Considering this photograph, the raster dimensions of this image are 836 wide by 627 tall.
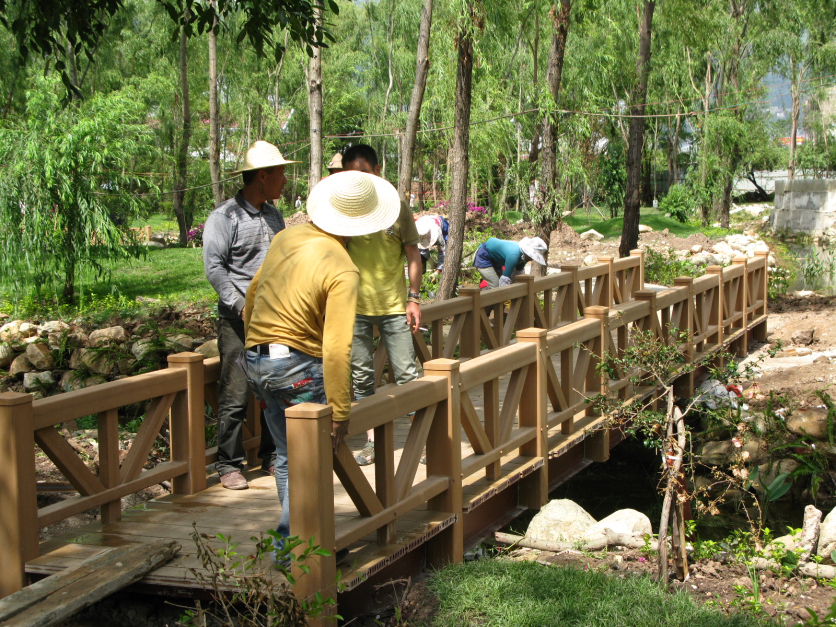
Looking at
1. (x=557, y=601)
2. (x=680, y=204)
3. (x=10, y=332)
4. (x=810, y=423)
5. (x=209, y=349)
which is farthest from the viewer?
(x=680, y=204)

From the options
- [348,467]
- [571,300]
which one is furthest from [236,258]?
[571,300]

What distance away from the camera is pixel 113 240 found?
12.2m

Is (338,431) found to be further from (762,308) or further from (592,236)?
(592,236)

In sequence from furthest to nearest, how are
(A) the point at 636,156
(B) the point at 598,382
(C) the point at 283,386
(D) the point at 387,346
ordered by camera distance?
1. (A) the point at 636,156
2. (B) the point at 598,382
3. (D) the point at 387,346
4. (C) the point at 283,386

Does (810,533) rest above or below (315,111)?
below

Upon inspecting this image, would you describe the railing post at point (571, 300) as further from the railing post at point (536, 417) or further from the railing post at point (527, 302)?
the railing post at point (536, 417)

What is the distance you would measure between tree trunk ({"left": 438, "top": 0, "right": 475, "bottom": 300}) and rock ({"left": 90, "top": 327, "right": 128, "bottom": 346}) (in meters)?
3.91

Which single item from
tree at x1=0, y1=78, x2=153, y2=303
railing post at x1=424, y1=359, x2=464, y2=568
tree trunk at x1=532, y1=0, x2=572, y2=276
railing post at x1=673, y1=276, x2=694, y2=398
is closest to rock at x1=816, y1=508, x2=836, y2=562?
railing post at x1=424, y1=359, x2=464, y2=568

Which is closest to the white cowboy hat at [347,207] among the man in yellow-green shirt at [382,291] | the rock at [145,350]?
the man in yellow-green shirt at [382,291]

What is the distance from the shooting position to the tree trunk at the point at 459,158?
9.77 meters

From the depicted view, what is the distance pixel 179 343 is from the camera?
9625 millimetres

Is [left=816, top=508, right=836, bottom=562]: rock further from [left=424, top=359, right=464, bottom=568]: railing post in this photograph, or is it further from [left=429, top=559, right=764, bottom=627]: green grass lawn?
[left=424, top=359, right=464, bottom=568]: railing post

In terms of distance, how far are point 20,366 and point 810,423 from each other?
8.86m

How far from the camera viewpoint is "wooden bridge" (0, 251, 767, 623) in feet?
12.0
